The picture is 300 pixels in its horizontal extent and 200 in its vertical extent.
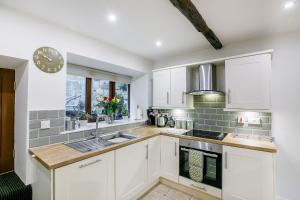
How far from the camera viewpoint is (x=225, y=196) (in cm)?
188

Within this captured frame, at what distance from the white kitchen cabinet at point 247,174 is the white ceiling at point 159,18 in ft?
4.89

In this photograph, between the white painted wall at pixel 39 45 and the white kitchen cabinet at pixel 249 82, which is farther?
the white kitchen cabinet at pixel 249 82

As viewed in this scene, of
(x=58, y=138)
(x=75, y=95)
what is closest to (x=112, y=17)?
(x=75, y=95)

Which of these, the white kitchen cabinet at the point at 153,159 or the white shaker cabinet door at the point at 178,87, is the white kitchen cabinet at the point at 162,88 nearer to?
the white shaker cabinet door at the point at 178,87

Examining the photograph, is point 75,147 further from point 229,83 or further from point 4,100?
point 229,83

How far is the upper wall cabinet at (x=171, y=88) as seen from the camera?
2594 millimetres

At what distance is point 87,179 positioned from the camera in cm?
146

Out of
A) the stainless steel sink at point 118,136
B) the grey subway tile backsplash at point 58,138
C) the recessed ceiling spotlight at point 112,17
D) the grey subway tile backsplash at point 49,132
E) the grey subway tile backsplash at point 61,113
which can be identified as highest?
the recessed ceiling spotlight at point 112,17

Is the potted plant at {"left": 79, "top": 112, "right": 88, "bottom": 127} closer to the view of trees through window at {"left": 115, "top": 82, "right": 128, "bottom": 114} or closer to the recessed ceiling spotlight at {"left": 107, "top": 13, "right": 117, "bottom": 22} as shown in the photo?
the view of trees through window at {"left": 115, "top": 82, "right": 128, "bottom": 114}

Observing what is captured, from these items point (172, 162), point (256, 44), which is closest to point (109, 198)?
point (172, 162)

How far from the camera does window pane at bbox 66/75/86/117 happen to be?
2346 mm

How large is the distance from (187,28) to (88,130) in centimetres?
187

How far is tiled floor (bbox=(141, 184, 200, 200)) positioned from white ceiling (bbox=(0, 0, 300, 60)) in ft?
7.38

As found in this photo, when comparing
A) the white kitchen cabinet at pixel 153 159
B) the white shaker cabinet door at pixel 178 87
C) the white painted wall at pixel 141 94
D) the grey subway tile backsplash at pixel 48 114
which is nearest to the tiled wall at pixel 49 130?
the grey subway tile backsplash at pixel 48 114
